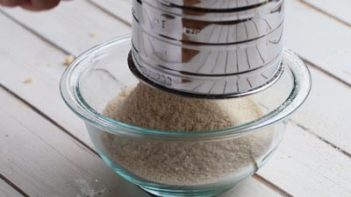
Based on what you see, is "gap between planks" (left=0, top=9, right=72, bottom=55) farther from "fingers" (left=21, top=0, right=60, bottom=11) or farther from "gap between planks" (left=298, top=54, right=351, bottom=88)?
"gap between planks" (left=298, top=54, right=351, bottom=88)

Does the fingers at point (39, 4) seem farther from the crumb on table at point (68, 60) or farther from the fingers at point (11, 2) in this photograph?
the crumb on table at point (68, 60)

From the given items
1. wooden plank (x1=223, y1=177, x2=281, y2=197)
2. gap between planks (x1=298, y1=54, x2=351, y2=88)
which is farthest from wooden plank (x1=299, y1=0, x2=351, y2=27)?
wooden plank (x1=223, y1=177, x2=281, y2=197)

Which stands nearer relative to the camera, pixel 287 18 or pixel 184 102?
pixel 184 102

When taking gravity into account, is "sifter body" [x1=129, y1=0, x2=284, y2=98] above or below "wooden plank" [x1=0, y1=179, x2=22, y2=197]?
above

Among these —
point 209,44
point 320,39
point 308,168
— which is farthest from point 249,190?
point 320,39

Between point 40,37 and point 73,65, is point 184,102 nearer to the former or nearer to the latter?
point 73,65

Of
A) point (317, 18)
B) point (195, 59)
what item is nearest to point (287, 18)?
point (317, 18)
